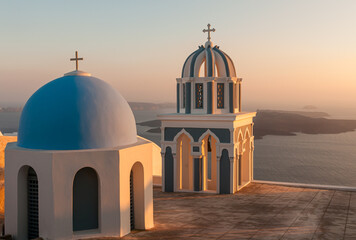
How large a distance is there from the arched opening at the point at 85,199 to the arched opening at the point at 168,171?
8.43 metres

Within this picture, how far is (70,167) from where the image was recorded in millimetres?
11898

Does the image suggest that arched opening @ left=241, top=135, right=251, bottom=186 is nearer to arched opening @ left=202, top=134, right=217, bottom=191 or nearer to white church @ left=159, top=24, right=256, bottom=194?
white church @ left=159, top=24, right=256, bottom=194

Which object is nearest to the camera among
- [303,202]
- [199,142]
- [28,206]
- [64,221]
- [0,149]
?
[64,221]

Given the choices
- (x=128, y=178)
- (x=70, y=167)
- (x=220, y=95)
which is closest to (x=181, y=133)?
(x=220, y=95)

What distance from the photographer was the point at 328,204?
1781 cm

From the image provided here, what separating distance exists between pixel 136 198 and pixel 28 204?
3335 mm

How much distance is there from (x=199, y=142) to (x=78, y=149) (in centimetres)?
871

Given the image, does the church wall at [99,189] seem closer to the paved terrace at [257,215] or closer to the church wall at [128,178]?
the church wall at [128,178]

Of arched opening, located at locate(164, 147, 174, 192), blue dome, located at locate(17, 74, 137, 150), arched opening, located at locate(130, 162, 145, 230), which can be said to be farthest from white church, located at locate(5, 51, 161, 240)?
arched opening, located at locate(164, 147, 174, 192)

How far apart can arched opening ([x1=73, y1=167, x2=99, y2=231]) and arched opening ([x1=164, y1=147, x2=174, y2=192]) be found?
8.43 m

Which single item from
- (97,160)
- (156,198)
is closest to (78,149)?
(97,160)

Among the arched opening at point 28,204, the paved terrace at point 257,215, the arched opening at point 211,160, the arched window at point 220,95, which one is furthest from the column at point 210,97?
the arched opening at point 28,204

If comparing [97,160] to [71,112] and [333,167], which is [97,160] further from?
[333,167]

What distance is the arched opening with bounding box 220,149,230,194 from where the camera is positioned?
19.8 meters
